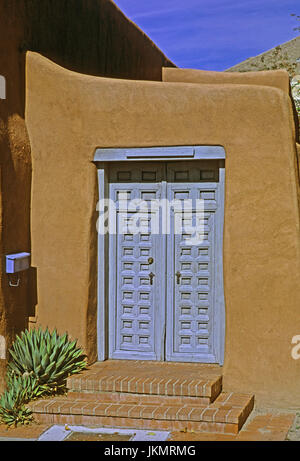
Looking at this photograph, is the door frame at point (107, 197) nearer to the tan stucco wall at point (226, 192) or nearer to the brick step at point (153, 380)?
the tan stucco wall at point (226, 192)

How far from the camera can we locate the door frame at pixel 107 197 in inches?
302

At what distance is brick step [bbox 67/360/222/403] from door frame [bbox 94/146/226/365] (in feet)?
1.37

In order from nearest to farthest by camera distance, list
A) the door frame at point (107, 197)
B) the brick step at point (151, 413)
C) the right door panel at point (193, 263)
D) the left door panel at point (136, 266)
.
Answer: the brick step at point (151, 413)
the door frame at point (107, 197)
the right door panel at point (193, 263)
the left door panel at point (136, 266)

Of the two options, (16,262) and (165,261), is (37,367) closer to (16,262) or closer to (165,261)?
(16,262)

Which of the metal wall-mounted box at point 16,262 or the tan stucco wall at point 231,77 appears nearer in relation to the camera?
the metal wall-mounted box at point 16,262

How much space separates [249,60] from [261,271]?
2327cm

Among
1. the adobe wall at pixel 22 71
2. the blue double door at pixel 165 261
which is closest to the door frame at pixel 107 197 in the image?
the blue double door at pixel 165 261

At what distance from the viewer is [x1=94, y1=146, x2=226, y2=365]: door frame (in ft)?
25.2

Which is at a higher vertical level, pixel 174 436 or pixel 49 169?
pixel 49 169

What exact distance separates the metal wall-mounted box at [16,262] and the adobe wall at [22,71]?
0.08m

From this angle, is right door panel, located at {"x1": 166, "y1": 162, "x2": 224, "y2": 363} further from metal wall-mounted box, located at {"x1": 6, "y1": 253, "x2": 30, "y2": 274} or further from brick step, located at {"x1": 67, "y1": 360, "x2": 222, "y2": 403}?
metal wall-mounted box, located at {"x1": 6, "y1": 253, "x2": 30, "y2": 274}
